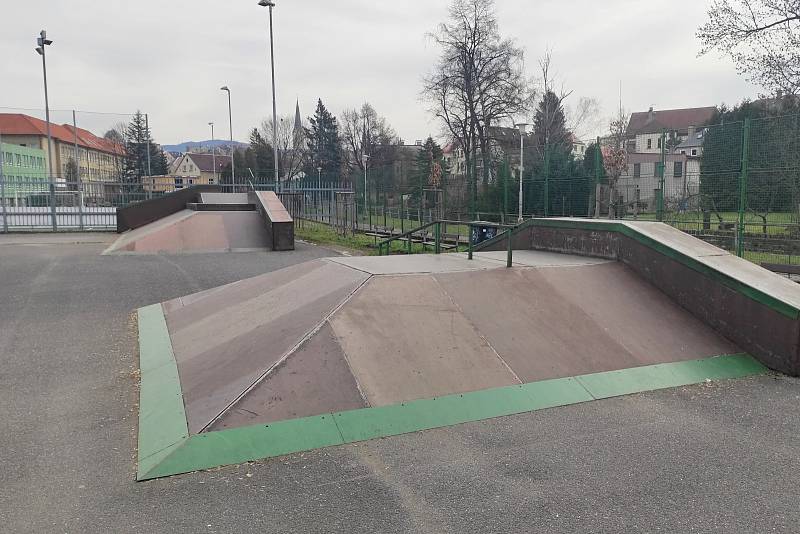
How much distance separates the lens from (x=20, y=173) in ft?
135

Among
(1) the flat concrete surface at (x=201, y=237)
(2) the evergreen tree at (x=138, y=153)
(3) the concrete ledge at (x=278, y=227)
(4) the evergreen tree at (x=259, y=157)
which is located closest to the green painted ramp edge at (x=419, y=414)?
(3) the concrete ledge at (x=278, y=227)

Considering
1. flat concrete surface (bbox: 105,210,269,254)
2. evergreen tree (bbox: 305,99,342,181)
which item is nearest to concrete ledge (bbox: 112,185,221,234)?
flat concrete surface (bbox: 105,210,269,254)

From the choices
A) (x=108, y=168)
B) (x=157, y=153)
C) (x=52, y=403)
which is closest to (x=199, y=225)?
(x=52, y=403)

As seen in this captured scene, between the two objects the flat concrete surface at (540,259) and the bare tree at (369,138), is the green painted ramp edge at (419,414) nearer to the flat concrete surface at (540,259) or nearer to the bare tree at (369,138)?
the flat concrete surface at (540,259)

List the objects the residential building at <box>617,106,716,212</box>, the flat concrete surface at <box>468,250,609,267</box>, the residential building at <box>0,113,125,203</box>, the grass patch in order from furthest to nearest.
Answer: the residential building at <box>0,113,125,203</box> → the grass patch → the residential building at <box>617,106,716,212</box> → the flat concrete surface at <box>468,250,609,267</box>

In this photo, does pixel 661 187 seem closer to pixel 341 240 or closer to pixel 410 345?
pixel 410 345

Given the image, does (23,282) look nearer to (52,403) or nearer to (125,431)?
(52,403)

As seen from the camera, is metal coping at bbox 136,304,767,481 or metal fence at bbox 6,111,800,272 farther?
metal fence at bbox 6,111,800,272

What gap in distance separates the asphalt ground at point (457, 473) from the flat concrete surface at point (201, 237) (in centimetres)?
1209

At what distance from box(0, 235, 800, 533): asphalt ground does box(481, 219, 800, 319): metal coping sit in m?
0.73

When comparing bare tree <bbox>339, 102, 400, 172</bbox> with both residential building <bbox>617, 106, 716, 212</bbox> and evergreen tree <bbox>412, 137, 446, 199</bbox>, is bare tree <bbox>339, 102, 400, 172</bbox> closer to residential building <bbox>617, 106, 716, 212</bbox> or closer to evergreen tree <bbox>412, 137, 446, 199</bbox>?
evergreen tree <bbox>412, 137, 446, 199</bbox>

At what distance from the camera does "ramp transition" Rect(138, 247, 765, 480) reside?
456cm

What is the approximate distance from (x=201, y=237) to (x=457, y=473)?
16.5m

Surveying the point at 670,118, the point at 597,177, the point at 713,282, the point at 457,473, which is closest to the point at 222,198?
the point at 597,177
